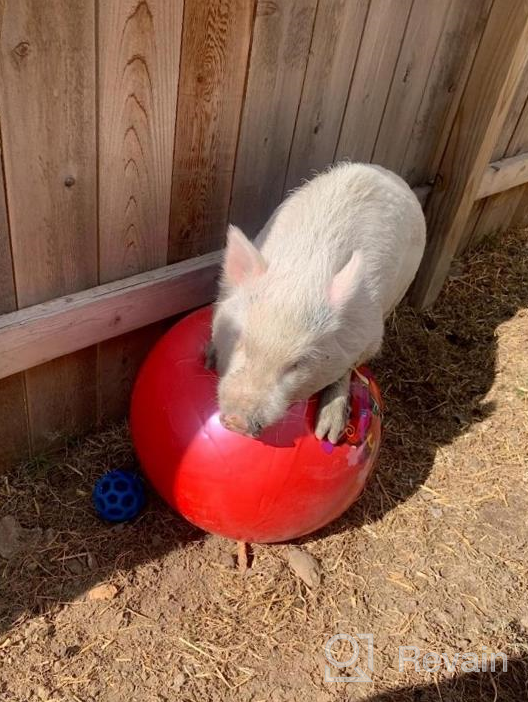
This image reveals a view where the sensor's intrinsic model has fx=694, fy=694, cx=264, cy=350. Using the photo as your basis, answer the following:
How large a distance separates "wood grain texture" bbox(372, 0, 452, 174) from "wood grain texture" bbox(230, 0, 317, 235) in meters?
0.76

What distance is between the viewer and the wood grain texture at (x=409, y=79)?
11.3ft

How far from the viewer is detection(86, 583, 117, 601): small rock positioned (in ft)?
8.84

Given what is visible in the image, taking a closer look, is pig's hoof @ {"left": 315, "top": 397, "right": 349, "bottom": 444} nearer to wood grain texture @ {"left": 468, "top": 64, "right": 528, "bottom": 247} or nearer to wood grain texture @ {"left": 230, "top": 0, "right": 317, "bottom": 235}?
wood grain texture @ {"left": 230, "top": 0, "right": 317, "bottom": 235}

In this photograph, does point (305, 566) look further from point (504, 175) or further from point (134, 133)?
point (504, 175)

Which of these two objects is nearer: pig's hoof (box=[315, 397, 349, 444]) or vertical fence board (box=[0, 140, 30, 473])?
vertical fence board (box=[0, 140, 30, 473])

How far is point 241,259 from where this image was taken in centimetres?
249

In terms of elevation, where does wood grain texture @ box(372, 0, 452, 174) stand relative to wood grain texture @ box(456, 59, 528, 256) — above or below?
above

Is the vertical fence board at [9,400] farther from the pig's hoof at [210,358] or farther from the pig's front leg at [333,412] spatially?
the pig's front leg at [333,412]

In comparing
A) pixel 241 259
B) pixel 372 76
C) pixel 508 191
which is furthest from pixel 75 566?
pixel 508 191

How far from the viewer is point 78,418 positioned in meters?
3.22

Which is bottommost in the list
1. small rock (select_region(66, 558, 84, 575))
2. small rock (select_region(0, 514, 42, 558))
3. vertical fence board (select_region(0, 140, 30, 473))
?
small rock (select_region(66, 558, 84, 575))

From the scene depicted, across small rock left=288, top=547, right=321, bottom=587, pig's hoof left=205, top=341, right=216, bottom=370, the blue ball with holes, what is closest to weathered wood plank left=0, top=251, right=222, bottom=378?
pig's hoof left=205, top=341, right=216, bottom=370

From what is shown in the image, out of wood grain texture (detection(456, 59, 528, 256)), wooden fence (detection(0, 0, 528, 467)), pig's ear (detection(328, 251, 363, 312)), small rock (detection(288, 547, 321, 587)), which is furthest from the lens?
wood grain texture (detection(456, 59, 528, 256))

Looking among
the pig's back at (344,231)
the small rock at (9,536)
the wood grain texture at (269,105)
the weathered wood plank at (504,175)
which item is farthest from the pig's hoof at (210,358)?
the weathered wood plank at (504,175)
